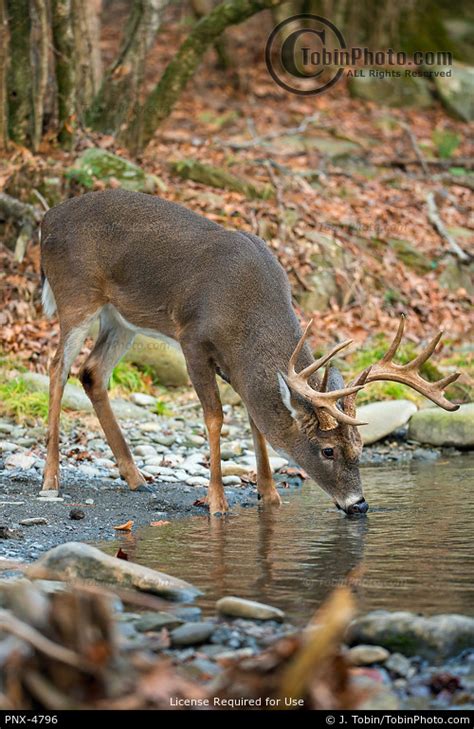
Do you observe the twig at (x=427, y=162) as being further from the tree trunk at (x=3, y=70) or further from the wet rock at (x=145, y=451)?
the wet rock at (x=145, y=451)

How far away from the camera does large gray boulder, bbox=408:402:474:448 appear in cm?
1016

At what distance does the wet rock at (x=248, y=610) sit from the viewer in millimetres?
4758

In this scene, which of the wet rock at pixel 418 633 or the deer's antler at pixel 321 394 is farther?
the deer's antler at pixel 321 394

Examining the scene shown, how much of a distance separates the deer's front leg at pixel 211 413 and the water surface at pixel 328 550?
0.18 m

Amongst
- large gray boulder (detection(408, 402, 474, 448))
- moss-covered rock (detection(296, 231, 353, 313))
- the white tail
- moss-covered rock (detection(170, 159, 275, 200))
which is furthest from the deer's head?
moss-covered rock (detection(170, 159, 275, 200))

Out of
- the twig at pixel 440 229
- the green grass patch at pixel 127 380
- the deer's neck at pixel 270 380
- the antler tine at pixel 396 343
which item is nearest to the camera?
the antler tine at pixel 396 343

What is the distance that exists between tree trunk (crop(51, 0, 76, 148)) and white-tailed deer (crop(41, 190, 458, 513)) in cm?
480

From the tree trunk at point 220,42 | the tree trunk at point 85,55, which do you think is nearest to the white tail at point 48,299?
the tree trunk at point 85,55

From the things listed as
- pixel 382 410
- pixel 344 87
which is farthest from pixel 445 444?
pixel 344 87

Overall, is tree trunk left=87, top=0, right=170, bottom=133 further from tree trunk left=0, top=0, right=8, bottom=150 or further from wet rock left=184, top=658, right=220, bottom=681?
wet rock left=184, top=658, right=220, bottom=681

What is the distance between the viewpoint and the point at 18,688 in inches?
121

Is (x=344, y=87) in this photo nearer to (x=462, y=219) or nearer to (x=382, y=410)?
(x=462, y=219)

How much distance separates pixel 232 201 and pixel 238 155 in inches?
89.1

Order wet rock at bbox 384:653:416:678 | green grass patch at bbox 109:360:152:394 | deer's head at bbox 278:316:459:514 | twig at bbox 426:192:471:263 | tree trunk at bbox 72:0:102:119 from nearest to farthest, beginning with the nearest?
wet rock at bbox 384:653:416:678 < deer's head at bbox 278:316:459:514 < green grass patch at bbox 109:360:152:394 < tree trunk at bbox 72:0:102:119 < twig at bbox 426:192:471:263
